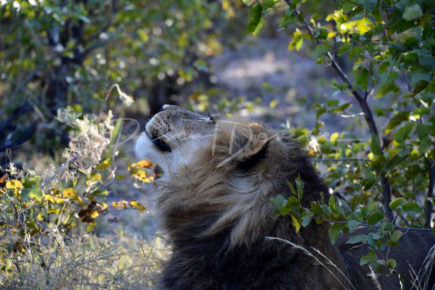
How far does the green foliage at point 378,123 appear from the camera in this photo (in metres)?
2.15

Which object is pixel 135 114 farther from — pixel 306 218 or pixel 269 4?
pixel 306 218

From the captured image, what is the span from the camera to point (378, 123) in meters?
4.13

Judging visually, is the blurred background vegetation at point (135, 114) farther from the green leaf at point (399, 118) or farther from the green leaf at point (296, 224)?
the green leaf at point (296, 224)

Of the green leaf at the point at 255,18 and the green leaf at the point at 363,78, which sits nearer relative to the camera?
the green leaf at the point at 255,18

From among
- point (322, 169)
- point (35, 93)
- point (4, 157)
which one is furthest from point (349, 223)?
point (35, 93)

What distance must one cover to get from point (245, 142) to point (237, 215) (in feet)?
1.04

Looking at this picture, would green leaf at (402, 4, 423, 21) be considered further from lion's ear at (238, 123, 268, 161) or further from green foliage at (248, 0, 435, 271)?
lion's ear at (238, 123, 268, 161)

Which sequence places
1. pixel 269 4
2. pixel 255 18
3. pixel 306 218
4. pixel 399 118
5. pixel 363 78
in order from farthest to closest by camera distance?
pixel 399 118
pixel 363 78
pixel 255 18
pixel 269 4
pixel 306 218

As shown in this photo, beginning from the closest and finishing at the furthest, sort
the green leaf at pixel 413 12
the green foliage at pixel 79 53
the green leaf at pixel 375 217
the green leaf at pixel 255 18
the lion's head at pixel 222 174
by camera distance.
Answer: the green leaf at pixel 413 12
the green leaf at pixel 375 217
the lion's head at pixel 222 174
the green leaf at pixel 255 18
the green foliage at pixel 79 53

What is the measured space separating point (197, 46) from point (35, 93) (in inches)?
129

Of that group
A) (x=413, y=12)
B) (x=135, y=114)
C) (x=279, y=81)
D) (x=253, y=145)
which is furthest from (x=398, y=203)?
(x=279, y=81)

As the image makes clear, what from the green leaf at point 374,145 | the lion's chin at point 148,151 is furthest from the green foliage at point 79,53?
the green leaf at point 374,145

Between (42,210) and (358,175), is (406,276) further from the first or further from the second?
(42,210)

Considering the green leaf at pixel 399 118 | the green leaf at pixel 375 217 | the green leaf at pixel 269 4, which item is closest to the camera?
the green leaf at pixel 375 217
